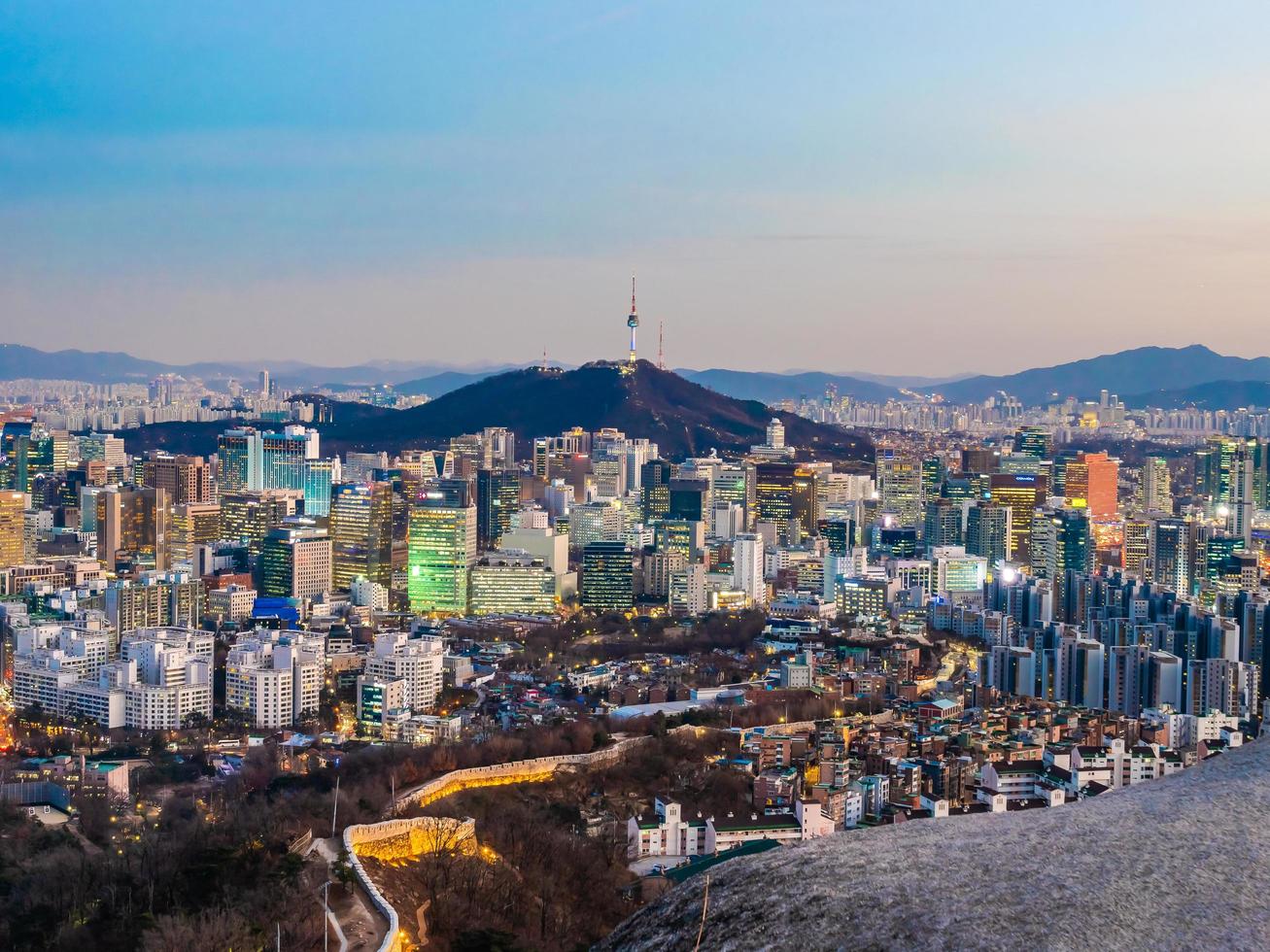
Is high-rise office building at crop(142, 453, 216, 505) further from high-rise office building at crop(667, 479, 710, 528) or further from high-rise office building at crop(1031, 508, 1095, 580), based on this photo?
high-rise office building at crop(1031, 508, 1095, 580)

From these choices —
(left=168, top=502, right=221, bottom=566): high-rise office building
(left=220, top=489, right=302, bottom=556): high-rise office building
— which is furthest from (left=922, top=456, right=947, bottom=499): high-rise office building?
(left=168, top=502, right=221, bottom=566): high-rise office building

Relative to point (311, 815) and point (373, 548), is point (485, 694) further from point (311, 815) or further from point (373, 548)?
point (373, 548)

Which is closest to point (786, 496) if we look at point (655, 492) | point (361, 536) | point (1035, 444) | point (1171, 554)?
point (655, 492)

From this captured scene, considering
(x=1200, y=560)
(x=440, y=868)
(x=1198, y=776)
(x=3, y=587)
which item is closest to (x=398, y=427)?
(x=3, y=587)

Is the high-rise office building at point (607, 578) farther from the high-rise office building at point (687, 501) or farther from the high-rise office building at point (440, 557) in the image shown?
the high-rise office building at point (687, 501)

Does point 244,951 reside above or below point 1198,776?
below
